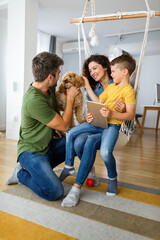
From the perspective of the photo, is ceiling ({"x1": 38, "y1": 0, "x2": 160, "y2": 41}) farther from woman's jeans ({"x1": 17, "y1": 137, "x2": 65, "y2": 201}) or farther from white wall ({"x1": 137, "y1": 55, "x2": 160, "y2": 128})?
woman's jeans ({"x1": 17, "y1": 137, "x2": 65, "y2": 201})

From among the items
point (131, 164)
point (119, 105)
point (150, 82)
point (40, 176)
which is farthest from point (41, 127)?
point (150, 82)

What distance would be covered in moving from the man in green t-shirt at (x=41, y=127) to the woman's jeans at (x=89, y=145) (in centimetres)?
12

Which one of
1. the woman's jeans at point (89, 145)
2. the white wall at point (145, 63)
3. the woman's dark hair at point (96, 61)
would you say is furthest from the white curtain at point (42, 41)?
the woman's jeans at point (89, 145)

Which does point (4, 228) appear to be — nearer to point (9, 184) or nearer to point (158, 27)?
point (9, 184)

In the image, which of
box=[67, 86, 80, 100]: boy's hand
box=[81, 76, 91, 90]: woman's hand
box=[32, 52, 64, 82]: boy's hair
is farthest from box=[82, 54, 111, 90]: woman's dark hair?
box=[32, 52, 64, 82]: boy's hair

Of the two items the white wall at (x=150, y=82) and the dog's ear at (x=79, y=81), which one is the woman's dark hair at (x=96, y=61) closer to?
the dog's ear at (x=79, y=81)

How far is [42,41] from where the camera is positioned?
214 inches

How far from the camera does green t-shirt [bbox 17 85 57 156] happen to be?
1.46 metres

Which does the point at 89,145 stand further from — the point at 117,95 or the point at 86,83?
the point at 86,83

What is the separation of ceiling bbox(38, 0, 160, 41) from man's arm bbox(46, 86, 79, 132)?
2.59m

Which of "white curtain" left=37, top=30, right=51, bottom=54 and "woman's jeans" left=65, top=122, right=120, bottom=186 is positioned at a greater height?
"white curtain" left=37, top=30, right=51, bottom=54

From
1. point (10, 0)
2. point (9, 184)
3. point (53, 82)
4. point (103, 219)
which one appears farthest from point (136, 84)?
point (10, 0)

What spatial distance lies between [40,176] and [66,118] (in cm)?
43

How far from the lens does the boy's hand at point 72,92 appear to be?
1.66 m
